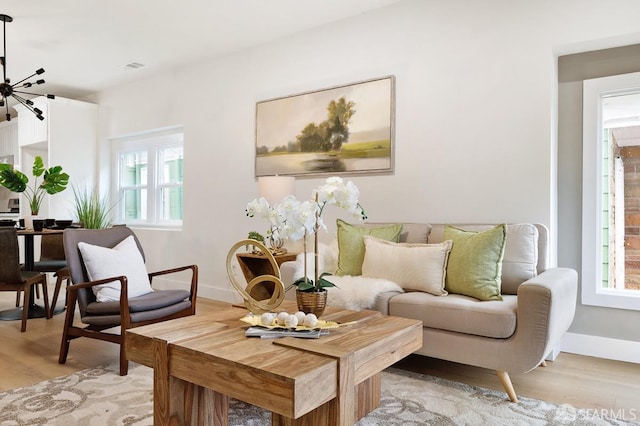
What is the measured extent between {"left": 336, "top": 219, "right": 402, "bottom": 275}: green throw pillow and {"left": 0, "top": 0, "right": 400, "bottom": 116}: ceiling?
1.86 m

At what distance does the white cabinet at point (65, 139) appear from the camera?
5.80 metres

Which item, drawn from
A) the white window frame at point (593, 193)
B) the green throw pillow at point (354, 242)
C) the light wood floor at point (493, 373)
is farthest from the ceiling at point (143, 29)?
the light wood floor at point (493, 373)

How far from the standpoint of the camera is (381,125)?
12.0 feet

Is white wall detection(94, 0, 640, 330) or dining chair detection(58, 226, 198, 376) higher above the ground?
white wall detection(94, 0, 640, 330)

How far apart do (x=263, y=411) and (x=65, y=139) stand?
521 cm

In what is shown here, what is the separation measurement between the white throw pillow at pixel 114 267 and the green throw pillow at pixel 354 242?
1368mm

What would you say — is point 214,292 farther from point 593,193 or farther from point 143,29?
point 593,193

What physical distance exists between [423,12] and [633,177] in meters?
1.93

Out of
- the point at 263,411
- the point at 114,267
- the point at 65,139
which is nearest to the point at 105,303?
the point at 114,267

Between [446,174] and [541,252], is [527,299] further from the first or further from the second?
[446,174]

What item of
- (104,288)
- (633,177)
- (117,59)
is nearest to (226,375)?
(104,288)

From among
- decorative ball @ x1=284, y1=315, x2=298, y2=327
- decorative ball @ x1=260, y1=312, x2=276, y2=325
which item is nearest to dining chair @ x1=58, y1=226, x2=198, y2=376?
decorative ball @ x1=260, y1=312, x2=276, y2=325

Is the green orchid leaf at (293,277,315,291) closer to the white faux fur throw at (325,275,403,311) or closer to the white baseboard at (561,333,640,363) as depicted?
the white faux fur throw at (325,275,403,311)

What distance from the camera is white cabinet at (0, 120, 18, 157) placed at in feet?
22.3
